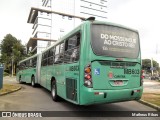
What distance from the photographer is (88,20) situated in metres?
7.79

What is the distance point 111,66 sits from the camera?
7602mm

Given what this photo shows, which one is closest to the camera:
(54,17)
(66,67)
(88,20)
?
(88,20)

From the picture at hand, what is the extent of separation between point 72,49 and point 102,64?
1520mm

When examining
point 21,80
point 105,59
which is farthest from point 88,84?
point 21,80

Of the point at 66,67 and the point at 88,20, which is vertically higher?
the point at 88,20

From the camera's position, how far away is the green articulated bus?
719cm

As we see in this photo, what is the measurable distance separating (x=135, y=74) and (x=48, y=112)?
11.7ft

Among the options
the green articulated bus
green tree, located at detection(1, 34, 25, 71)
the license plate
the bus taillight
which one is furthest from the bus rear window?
green tree, located at detection(1, 34, 25, 71)

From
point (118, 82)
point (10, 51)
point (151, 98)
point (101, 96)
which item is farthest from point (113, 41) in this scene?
point (10, 51)

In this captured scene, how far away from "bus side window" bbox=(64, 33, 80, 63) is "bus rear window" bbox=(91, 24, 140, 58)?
71cm

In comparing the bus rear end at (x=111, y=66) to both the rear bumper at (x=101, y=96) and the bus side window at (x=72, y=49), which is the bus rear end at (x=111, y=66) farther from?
the bus side window at (x=72, y=49)

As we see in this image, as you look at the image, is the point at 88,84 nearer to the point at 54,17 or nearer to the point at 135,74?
the point at 135,74

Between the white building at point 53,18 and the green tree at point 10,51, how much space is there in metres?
5.25

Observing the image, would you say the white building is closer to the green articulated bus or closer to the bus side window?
the bus side window
